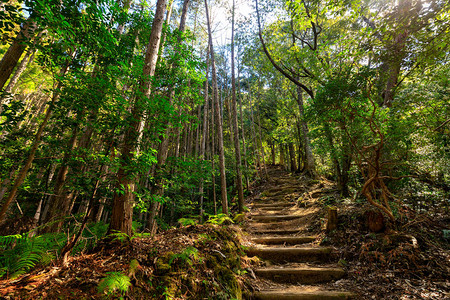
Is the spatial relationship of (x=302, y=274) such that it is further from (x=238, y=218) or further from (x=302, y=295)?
(x=238, y=218)

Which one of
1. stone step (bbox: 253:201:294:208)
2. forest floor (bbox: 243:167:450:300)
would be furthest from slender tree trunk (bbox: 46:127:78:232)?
stone step (bbox: 253:201:294:208)

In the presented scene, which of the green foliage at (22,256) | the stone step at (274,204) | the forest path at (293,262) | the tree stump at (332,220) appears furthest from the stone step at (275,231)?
the green foliage at (22,256)

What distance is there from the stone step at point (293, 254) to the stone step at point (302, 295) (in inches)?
39.2

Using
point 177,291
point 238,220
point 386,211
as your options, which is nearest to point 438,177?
point 386,211

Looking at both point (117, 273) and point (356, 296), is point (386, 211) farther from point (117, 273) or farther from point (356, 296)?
point (117, 273)

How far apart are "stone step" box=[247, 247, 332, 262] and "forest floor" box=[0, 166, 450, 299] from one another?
0.76 feet

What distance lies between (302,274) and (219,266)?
160 cm

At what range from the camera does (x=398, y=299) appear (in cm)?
247

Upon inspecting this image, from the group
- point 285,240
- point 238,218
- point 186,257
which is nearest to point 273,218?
point 238,218

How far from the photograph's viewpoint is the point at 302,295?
2.77 m

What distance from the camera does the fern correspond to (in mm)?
1697

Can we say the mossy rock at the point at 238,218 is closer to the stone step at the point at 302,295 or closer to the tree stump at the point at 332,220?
the tree stump at the point at 332,220

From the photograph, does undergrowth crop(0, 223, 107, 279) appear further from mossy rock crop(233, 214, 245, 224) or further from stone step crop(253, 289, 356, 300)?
mossy rock crop(233, 214, 245, 224)

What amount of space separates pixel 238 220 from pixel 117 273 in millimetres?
4686
